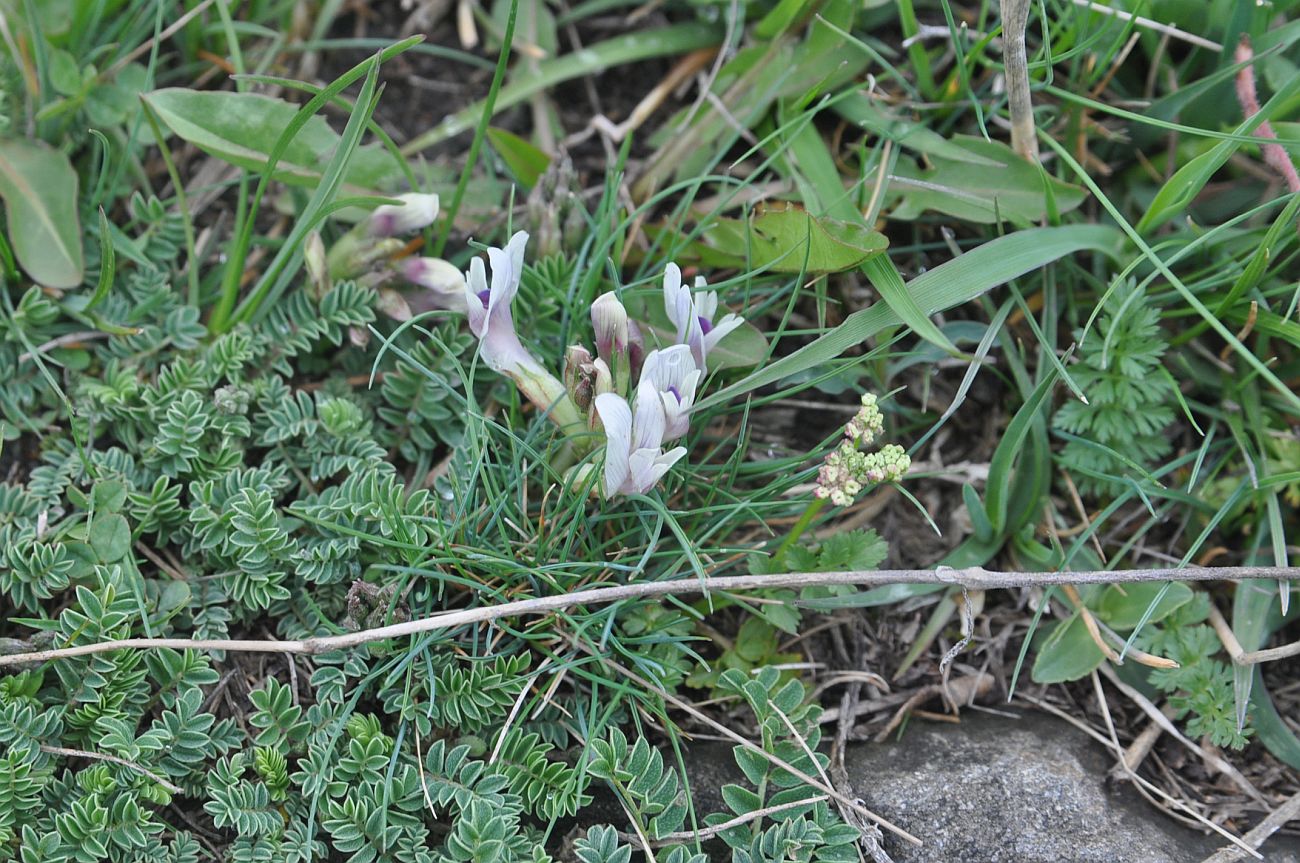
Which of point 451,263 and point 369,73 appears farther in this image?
point 451,263

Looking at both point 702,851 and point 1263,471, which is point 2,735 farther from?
point 1263,471

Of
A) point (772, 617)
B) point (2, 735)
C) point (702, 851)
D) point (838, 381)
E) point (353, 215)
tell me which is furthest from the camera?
point (353, 215)

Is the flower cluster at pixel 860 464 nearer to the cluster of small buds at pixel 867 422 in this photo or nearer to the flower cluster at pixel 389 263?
the cluster of small buds at pixel 867 422

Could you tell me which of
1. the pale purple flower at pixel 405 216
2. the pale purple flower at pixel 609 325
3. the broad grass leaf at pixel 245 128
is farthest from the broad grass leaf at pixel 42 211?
the pale purple flower at pixel 609 325

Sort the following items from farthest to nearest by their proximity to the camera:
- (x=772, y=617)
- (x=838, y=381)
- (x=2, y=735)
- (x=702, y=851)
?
(x=838, y=381) < (x=772, y=617) < (x=702, y=851) < (x=2, y=735)

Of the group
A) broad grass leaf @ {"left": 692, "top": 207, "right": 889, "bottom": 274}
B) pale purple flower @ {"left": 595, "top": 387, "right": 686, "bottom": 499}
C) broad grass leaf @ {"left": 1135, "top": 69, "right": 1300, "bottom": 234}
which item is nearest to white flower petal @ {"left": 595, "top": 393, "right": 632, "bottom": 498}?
pale purple flower @ {"left": 595, "top": 387, "right": 686, "bottom": 499}

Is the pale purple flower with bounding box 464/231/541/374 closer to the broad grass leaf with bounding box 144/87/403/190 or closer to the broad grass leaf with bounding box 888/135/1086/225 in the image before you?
the broad grass leaf with bounding box 144/87/403/190

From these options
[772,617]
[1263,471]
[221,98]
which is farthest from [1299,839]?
Answer: [221,98]

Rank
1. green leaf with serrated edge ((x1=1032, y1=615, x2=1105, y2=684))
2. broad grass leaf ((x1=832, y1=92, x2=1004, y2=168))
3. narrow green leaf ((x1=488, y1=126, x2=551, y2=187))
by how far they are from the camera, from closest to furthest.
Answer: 1. green leaf with serrated edge ((x1=1032, y1=615, x2=1105, y2=684))
2. broad grass leaf ((x1=832, y1=92, x2=1004, y2=168))
3. narrow green leaf ((x1=488, y1=126, x2=551, y2=187))
